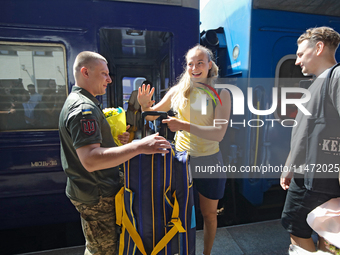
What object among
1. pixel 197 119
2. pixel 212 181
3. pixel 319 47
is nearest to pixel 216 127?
pixel 197 119

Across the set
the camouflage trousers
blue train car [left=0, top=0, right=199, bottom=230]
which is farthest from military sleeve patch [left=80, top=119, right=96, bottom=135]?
blue train car [left=0, top=0, right=199, bottom=230]

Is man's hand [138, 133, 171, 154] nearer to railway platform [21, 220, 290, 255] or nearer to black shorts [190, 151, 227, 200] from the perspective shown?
black shorts [190, 151, 227, 200]

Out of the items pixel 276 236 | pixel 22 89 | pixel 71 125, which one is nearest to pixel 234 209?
pixel 276 236

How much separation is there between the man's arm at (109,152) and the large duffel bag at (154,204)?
126mm

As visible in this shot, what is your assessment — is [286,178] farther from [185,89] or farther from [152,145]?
[152,145]

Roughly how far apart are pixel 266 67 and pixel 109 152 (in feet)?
7.95

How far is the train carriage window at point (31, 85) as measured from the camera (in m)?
2.15

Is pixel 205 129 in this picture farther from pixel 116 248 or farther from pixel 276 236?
pixel 276 236

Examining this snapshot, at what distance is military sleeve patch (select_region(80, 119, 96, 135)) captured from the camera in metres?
1.09

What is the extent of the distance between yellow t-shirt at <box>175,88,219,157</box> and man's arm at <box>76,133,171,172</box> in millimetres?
651

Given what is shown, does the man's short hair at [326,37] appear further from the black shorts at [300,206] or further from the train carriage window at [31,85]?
the train carriage window at [31,85]

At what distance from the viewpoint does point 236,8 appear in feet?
9.67

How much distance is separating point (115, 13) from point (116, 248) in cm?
210

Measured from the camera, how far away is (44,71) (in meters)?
2.20
